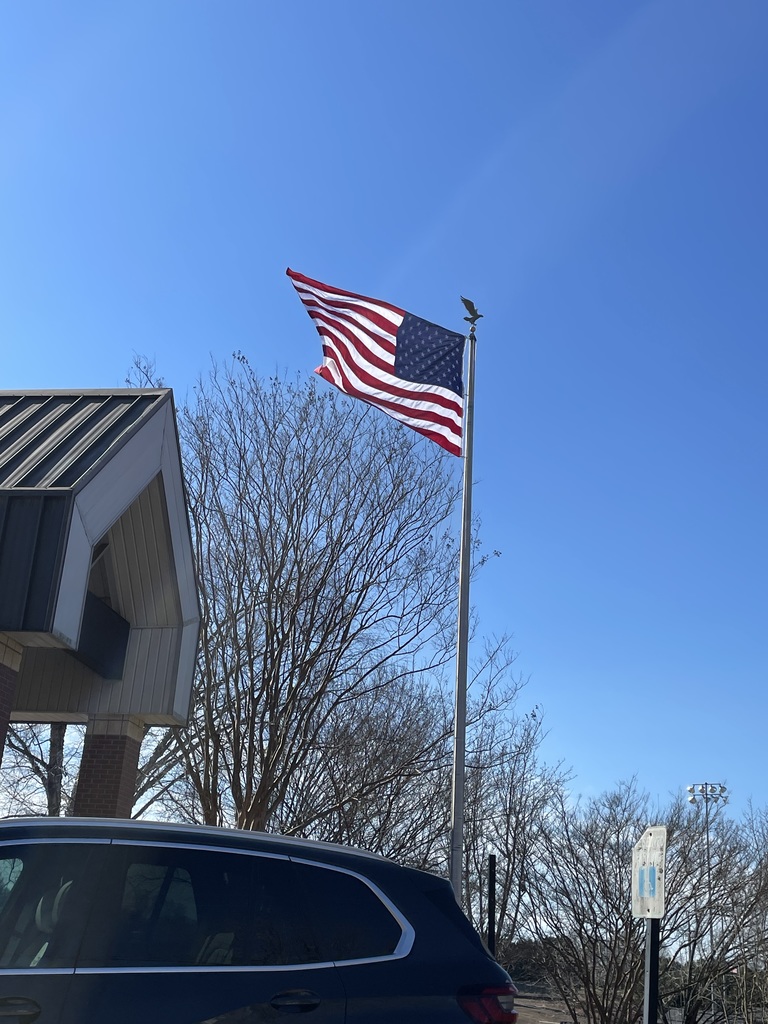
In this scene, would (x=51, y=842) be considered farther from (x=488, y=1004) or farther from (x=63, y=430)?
(x=63, y=430)

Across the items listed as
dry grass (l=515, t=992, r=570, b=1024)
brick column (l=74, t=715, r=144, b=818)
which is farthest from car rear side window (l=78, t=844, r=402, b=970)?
dry grass (l=515, t=992, r=570, b=1024)

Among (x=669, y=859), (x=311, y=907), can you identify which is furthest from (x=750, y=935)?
(x=311, y=907)

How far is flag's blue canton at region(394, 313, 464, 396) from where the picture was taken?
44.4 ft

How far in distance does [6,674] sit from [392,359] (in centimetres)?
669

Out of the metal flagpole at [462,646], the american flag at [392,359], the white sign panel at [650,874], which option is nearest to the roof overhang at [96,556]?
the american flag at [392,359]

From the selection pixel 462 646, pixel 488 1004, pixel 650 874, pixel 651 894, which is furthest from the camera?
pixel 462 646

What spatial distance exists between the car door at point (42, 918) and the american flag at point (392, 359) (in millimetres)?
9566

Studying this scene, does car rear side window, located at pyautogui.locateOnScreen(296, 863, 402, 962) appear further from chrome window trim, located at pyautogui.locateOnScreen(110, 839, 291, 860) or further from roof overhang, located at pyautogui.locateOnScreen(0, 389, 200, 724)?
roof overhang, located at pyautogui.locateOnScreen(0, 389, 200, 724)

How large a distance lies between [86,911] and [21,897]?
257 millimetres

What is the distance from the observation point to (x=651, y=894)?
7820 mm

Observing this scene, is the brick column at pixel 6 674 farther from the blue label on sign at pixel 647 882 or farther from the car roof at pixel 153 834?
the blue label on sign at pixel 647 882

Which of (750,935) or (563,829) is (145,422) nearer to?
(563,829)

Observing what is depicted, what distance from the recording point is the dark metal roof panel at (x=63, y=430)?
8852mm

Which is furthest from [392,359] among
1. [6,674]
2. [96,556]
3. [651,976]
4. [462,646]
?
[651,976]
